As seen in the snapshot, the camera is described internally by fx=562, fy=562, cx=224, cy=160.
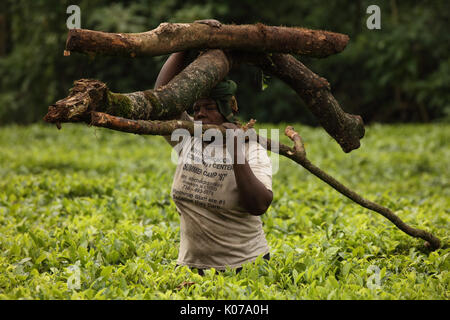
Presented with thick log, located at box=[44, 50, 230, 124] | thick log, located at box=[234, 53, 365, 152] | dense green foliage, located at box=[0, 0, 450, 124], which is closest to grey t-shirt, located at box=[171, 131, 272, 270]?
thick log, located at box=[44, 50, 230, 124]

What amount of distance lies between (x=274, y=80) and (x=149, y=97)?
16166 millimetres

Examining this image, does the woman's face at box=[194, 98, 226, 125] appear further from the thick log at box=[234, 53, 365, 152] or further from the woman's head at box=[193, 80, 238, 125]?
the thick log at box=[234, 53, 365, 152]

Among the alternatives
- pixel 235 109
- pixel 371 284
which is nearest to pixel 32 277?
pixel 235 109

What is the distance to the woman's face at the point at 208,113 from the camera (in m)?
3.54

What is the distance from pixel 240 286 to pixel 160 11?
48.5 ft

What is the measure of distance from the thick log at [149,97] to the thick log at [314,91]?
1.26ft

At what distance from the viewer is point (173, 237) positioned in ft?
15.5

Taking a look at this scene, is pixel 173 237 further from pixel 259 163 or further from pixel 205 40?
pixel 205 40

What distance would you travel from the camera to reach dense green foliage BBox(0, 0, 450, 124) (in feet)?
54.7

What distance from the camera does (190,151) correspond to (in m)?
3.67

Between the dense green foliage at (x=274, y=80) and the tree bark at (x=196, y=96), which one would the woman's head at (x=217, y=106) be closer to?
the tree bark at (x=196, y=96)
